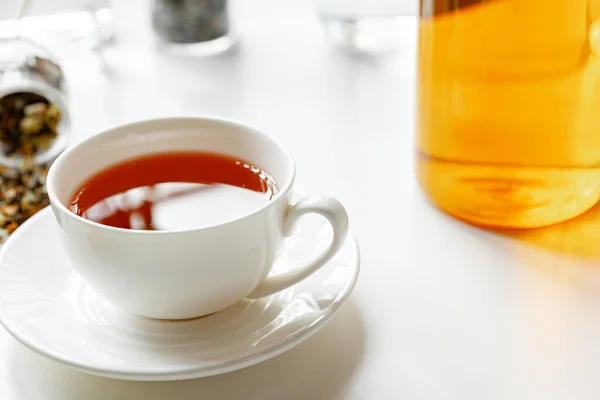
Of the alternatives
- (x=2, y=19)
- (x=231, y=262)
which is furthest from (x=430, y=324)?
(x=2, y=19)

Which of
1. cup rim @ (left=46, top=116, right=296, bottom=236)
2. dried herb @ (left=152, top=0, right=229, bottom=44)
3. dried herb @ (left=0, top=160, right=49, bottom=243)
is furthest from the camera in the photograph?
dried herb @ (left=152, top=0, right=229, bottom=44)

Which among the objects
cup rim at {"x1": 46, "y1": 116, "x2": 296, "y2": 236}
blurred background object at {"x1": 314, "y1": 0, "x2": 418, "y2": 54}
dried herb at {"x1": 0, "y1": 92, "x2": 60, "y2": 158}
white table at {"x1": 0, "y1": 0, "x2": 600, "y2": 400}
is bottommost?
white table at {"x1": 0, "y1": 0, "x2": 600, "y2": 400}

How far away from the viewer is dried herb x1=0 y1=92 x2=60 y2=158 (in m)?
0.65

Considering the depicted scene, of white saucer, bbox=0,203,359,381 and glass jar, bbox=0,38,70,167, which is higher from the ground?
glass jar, bbox=0,38,70,167

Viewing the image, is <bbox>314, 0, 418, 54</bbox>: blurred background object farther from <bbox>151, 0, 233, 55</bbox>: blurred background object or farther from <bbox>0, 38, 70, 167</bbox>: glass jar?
<bbox>0, 38, 70, 167</bbox>: glass jar

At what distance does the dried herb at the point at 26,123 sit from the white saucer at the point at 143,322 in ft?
0.62

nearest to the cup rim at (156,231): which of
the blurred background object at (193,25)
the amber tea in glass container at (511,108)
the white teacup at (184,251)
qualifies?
the white teacup at (184,251)

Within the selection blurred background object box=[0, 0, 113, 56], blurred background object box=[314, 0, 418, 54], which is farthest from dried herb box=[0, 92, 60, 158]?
blurred background object box=[314, 0, 418, 54]

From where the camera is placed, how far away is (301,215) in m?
0.42

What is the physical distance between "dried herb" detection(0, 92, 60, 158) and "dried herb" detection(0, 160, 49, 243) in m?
0.02

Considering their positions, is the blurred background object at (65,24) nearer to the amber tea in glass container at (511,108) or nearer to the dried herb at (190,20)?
the dried herb at (190,20)

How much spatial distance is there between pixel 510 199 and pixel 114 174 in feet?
0.82

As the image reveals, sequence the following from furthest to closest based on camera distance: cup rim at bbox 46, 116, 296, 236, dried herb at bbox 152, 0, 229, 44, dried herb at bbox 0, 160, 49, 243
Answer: dried herb at bbox 152, 0, 229, 44 < dried herb at bbox 0, 160, 49, 243 < cup rim at bbox 46, 116, 296, 236

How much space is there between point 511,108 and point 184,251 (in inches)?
9.1
